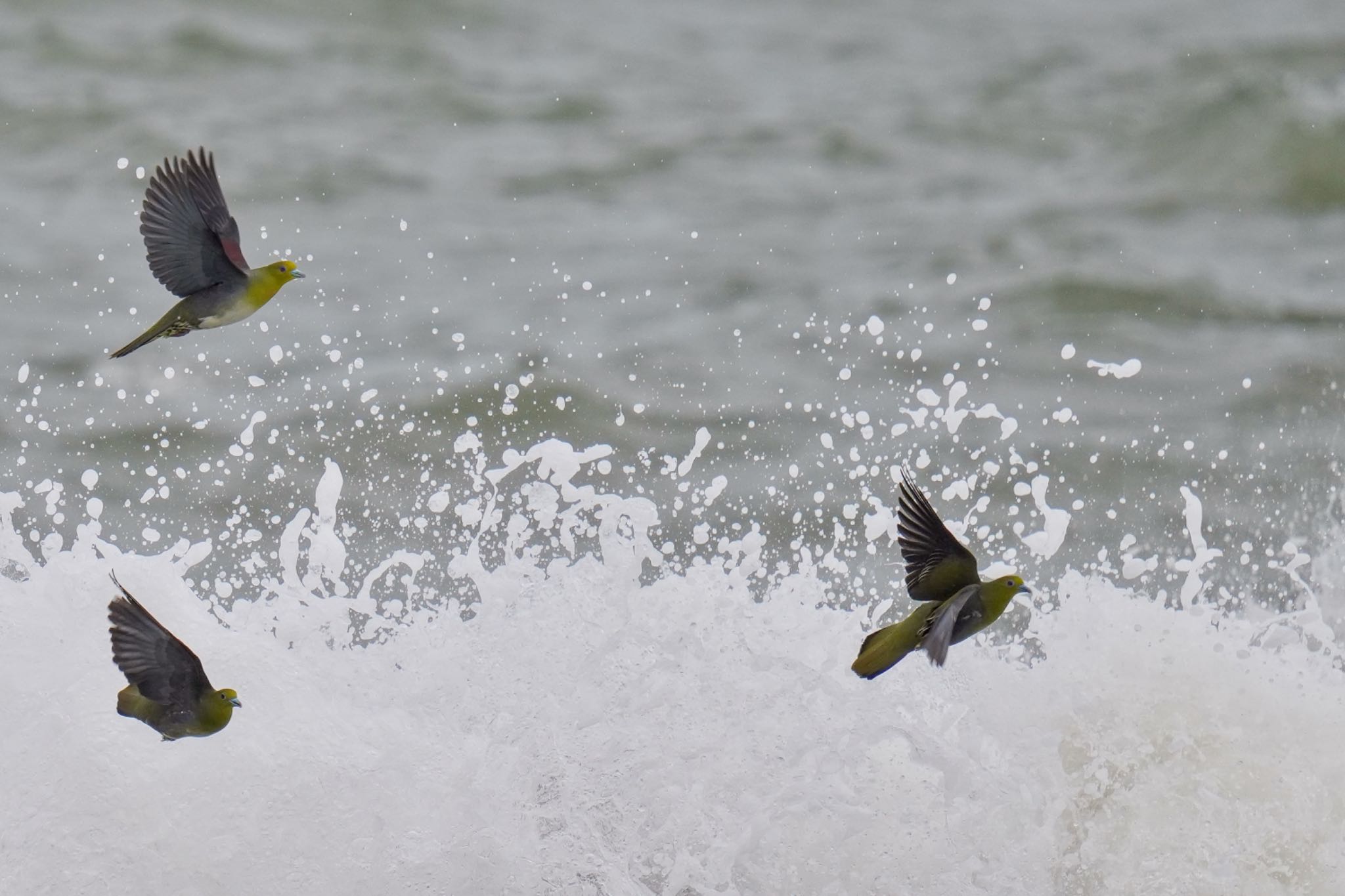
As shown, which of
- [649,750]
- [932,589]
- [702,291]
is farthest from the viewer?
[702,291]

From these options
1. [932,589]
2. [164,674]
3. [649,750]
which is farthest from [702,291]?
[164,674]

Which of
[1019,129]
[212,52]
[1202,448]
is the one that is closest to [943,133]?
[1019,129]

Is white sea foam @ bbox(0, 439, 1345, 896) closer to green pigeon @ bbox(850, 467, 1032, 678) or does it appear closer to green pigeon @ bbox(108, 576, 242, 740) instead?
green pigeon @ bbox(108, 576, 242, 740)

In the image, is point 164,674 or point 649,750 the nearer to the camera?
point 164,674

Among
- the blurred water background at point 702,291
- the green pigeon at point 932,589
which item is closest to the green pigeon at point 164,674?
the green pigeon at point 932,589

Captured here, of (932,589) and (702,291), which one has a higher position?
(932,589)

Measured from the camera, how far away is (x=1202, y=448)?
18.3 ft

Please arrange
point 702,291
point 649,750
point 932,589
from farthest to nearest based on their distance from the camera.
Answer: point 702,291
point 649,750
point 932,589

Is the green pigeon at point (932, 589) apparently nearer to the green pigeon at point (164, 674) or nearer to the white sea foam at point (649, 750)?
the green pigeon at point (164, 674)

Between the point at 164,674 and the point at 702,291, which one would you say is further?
the point at 702,291

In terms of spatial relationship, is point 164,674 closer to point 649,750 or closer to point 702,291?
point 649,750

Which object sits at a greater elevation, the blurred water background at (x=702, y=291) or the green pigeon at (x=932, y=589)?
the green pigeon at (x=932, y=589)

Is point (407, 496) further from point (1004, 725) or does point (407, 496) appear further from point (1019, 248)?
point (1019, 248)

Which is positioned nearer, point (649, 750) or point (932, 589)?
point (932, 589)
